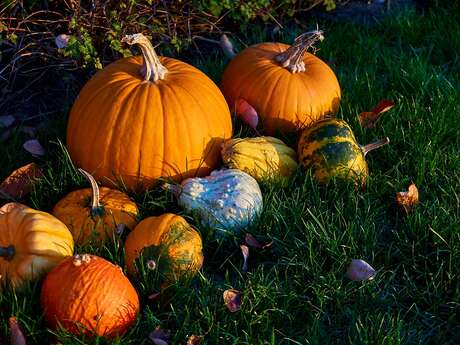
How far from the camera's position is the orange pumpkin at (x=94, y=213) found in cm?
292

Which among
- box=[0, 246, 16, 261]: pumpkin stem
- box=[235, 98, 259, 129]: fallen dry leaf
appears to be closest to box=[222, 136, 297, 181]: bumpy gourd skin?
box=[235, 98, 259, 129]: fallen dry leaf

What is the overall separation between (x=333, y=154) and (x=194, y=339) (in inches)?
47.9

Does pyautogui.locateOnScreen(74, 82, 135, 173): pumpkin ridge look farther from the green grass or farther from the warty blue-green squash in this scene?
the warty blue-green squash

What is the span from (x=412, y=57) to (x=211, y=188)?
7.49 feet

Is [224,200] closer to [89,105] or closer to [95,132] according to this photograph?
[95,132]

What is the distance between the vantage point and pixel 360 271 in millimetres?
2840

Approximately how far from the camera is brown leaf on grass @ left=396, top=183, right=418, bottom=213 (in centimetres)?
323

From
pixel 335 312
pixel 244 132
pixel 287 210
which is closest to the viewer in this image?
→ pixel 335 312

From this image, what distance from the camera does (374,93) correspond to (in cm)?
415

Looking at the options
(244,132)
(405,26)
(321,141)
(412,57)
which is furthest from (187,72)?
(405,26)

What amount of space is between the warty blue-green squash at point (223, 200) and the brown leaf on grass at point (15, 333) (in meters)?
0.94

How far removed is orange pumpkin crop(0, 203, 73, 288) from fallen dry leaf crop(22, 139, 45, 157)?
816 mm

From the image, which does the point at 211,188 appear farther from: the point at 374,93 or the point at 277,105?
the point at 374,93

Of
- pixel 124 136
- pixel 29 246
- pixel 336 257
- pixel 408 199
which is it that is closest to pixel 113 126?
pixel 124 136
